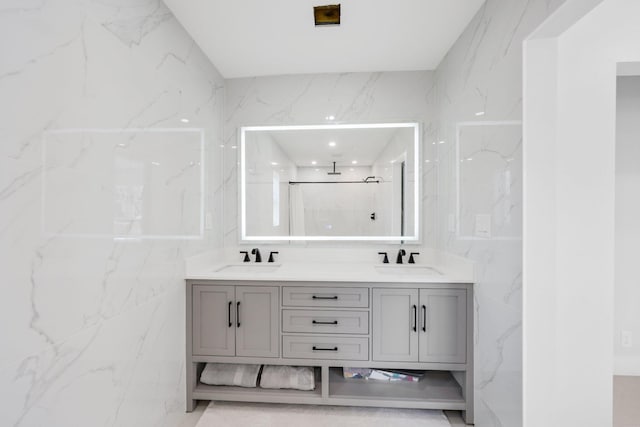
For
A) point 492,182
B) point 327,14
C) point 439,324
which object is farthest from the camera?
point 439,324

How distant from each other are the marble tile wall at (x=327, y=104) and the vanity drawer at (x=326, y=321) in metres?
0.92

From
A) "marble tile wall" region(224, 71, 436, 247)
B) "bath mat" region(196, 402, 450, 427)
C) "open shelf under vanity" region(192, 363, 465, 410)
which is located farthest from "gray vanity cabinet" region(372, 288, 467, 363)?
"marble tile wall" region(224, 71, 436, 247)

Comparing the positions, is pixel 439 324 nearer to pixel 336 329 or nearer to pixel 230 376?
pixel 336 329

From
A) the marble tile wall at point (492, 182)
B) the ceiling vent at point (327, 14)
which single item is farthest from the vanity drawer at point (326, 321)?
the ceiling vent at point (327, 14)

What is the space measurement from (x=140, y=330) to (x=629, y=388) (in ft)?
11.5

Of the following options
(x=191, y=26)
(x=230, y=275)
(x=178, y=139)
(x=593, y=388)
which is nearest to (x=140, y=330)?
(x=230, y=275)

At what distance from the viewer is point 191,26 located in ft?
6.11

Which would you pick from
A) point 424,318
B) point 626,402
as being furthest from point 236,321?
point 626,402

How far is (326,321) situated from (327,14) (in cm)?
195

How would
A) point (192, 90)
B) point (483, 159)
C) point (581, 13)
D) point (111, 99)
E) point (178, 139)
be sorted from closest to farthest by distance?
point (581, 13), point (111, 99), point (483, 159), point (178, 139), point (192, 90)

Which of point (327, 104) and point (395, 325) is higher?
point (327, 104)

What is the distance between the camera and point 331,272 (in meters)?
2.08

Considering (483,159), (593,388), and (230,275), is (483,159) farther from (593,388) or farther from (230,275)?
(230,275)

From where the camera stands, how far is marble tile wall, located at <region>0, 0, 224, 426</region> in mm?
895
